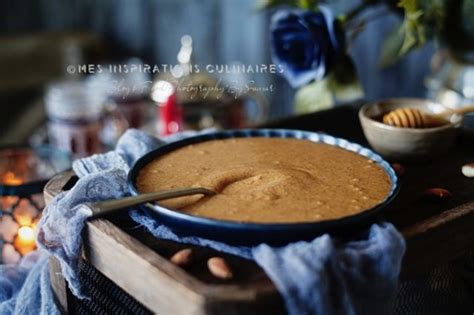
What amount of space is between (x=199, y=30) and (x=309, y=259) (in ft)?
6.35

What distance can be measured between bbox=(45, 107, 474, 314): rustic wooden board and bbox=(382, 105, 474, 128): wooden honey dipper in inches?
2.5

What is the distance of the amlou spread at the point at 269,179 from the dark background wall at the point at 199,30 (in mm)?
573

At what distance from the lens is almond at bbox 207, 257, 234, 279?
21.2 inches

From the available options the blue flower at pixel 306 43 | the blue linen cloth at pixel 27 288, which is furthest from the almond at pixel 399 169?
the blue linen cloth at pixel 27 288

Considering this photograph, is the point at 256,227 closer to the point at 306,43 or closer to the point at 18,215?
the point at 18,215

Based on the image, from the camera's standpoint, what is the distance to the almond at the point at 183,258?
1.81ft

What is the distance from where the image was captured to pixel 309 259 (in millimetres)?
541

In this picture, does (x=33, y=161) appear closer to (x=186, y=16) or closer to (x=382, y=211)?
(x=382, y=211)

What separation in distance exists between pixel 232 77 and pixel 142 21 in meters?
0.95

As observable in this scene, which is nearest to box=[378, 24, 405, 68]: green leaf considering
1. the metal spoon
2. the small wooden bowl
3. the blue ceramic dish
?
the small wooden bowl

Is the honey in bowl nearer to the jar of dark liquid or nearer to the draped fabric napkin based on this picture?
the draped fabric napkin

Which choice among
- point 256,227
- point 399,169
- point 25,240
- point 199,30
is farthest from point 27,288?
point 199,30

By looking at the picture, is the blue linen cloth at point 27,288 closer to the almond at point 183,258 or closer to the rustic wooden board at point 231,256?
the rustic wooden board at point 231,256

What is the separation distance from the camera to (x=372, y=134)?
2.78 ft
